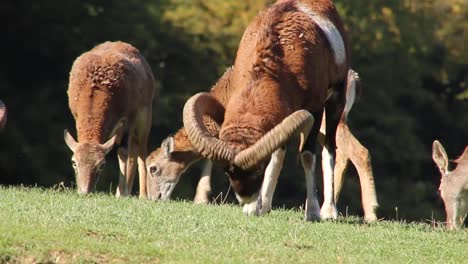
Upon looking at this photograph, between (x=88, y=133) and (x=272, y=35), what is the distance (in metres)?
5.06

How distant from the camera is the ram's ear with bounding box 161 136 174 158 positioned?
79.1 feet

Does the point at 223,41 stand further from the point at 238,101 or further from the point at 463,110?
the point at 238,101

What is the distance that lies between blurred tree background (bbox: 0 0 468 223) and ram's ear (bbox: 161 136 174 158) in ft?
42.2

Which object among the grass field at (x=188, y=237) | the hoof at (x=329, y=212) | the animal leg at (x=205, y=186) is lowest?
the grass field at (x=188, y=237)

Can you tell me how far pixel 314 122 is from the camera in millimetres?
16859

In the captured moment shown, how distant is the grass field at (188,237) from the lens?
1309 centimetres

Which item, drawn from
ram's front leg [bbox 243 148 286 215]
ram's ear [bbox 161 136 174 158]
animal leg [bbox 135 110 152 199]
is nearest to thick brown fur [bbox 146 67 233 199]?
ram's ear [bbox 161 136 174 158]

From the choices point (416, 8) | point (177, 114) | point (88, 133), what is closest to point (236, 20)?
point (177, 114)

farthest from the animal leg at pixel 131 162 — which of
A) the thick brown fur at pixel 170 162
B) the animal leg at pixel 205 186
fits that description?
the animal leg at pixel 205 186

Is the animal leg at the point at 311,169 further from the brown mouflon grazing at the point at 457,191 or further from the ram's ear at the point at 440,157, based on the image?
the ram's ear at the point at 440,157

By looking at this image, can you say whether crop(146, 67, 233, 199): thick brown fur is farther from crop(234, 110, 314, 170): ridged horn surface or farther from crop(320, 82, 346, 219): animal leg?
crop(234, 110, 314, 170): ridged horn surface

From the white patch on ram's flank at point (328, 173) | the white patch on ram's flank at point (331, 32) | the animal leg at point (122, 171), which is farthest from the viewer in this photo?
the animal leg at point (122, 171)

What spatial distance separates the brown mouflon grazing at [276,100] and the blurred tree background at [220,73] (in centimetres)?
2000

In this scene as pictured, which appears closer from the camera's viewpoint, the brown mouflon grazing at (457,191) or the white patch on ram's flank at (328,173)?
the white patch on ram's flank at (328,173)
